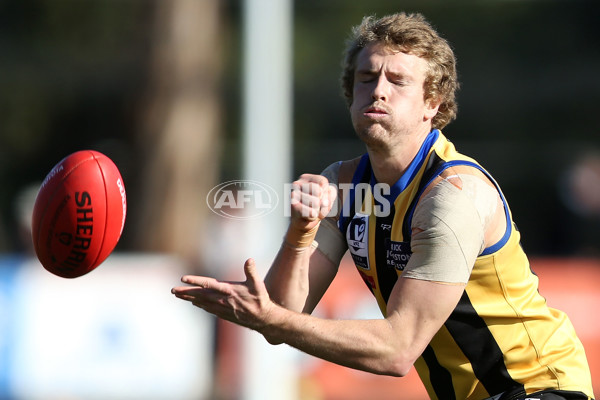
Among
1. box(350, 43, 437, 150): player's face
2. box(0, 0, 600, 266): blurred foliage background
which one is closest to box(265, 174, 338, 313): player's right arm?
box(350, 43, 437, 150): player's face

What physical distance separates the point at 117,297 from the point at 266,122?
2348 millimetres

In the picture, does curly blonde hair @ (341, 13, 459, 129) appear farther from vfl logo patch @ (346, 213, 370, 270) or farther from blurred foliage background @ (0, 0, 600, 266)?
blurred foliage background @ (0, 0, 600, 266)

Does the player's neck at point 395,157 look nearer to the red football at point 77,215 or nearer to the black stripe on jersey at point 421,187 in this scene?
the black stripe on jersey at point 421,187

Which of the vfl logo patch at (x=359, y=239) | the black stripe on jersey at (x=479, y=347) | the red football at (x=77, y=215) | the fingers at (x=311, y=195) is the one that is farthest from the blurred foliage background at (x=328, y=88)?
the fingers at (x=311, y=195)

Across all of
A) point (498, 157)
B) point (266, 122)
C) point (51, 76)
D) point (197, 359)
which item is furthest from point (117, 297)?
point (51, 76)

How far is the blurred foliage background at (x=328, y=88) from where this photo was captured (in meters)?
19.1

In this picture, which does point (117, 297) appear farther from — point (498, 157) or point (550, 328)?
point (498, 157)

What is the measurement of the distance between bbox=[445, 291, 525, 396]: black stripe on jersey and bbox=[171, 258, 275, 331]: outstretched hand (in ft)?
2.63

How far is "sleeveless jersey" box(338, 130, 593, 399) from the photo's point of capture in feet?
12.5

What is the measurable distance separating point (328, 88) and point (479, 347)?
62.5 ft

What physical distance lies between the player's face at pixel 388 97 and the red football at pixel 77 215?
1.15 meters

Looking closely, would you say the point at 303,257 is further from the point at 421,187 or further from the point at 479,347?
the point at 479,347

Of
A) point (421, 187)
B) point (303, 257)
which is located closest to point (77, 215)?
point (303, 257)

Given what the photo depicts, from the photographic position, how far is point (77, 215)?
418 cm
